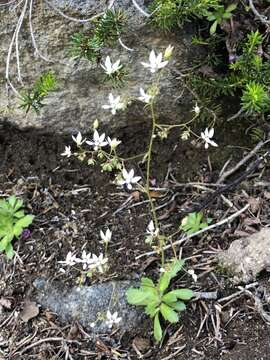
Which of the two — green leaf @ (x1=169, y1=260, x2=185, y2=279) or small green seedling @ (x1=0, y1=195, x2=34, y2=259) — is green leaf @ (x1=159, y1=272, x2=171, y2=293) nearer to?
green leaf @ (x1=169, y1=260, x2=185, y2=279)

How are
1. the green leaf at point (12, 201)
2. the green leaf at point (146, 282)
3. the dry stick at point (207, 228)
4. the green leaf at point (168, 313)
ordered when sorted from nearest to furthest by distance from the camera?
1. the green leaf at point (168, 313)
2. the green leaf at point (146, 282)
3. the dry stick at point (207, 228)
4. the green leaf at point (12, 201)

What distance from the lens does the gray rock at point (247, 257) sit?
2.44 metres

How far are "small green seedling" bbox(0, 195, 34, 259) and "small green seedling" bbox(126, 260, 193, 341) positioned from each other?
0.65 m

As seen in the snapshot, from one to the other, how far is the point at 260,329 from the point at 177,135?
109 cm

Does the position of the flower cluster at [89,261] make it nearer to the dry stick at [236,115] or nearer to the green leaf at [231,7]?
the dry stick at [236,115]

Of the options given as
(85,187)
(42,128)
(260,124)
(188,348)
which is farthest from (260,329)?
(42,128)

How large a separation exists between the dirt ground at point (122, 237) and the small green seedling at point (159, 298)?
106mm

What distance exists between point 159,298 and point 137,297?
3.4 inches

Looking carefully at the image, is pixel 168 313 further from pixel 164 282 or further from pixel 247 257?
pixel 247 257

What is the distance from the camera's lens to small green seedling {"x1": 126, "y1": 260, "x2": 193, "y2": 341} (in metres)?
2.33

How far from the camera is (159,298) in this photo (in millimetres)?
2352

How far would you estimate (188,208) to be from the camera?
2789 millimetres

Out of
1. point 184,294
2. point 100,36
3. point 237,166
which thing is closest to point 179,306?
point 184,294

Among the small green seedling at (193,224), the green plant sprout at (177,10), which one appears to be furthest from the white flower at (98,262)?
the green plant sprout at (177,10)
